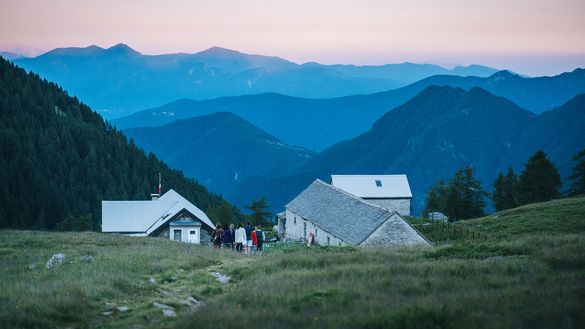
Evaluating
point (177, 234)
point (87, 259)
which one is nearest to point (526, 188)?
point (177, 234)

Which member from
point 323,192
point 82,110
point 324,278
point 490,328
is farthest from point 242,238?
point 82,110

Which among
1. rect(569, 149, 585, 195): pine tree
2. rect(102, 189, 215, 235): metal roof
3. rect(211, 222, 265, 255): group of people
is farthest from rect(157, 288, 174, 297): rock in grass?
rect(569, 149, 585, 195): pine tree

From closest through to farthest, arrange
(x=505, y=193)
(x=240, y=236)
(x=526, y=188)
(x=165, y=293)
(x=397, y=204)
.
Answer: (x=165, y=293) → (x=240, y=236) → (x=397, y=204) → (x=526, y=188) → (x=505, y=193)

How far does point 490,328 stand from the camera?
10641 millimetres

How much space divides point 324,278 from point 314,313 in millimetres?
3718

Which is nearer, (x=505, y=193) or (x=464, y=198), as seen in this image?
(x=464, y=198)

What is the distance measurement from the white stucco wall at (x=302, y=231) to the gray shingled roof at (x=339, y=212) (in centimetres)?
43

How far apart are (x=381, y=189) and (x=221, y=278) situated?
179 feet

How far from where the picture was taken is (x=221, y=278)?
60.6 feet

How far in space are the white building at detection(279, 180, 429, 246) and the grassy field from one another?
18177mm

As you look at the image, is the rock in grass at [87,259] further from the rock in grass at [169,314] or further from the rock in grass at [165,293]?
the rock in grass at [169,314]

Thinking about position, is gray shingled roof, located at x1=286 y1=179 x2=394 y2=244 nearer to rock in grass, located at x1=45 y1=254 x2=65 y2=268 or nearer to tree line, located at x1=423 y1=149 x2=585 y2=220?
rock in grass, located at x1=45 y1=254 x2=65 y2=268

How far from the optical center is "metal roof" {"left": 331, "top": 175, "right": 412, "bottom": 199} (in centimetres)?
7075

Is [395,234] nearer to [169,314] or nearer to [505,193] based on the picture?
[169,314]
